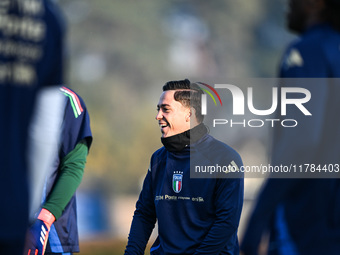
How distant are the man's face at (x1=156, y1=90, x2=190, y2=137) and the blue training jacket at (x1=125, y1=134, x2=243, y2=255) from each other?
0.46 ft

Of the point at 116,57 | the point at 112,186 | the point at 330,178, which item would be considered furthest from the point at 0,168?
the point at 116,57

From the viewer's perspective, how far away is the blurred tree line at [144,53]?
3185 cm

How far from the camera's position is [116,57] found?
3356 cm

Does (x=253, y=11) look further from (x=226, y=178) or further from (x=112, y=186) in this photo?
(x=226, y=178)

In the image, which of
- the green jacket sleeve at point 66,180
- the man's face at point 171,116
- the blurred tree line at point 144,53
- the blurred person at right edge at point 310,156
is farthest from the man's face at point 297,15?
the blurred tree line at point 144,53

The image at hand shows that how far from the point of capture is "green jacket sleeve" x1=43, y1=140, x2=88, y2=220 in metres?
4.29

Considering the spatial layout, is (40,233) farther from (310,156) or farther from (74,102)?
(310,156)

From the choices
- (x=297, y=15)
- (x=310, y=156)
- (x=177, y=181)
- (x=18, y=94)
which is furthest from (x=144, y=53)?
(x=18, y=94)

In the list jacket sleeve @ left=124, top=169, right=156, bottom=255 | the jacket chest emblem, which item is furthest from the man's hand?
the jacket chest emblem

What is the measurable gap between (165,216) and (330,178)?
1369 millimetres

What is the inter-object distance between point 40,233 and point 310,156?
178 centimetres

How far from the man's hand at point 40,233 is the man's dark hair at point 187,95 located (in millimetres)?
1097

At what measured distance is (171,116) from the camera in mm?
4570

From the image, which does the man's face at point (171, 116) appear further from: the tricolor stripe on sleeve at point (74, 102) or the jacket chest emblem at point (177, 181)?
the tricolor stripe on sleeve at point (74, 102)
